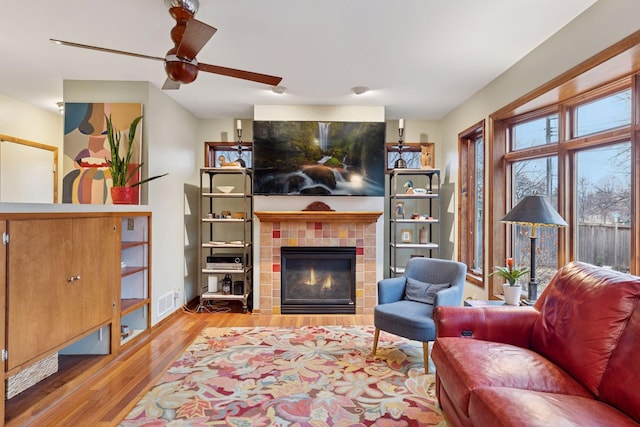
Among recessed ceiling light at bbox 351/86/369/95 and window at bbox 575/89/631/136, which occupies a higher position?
recessed ceiling light at bbox 351/86/369/95

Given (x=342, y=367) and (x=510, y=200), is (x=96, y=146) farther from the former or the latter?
(x=510, y=200)

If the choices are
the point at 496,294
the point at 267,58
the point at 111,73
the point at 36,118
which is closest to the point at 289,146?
the point at 267,58

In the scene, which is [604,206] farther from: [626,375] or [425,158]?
[425,158]

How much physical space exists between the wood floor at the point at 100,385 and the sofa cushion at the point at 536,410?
2050mm

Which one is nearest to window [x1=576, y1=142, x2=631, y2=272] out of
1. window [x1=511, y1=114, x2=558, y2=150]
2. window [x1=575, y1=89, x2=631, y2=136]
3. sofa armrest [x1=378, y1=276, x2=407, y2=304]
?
window [x1=575, y1=89, x2=631, y2=136]

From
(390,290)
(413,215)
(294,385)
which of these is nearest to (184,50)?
(294,385)

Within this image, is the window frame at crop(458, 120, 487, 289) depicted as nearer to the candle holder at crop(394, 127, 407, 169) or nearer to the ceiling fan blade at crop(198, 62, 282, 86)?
the candle holder at crop(394, 127, 407, 169)

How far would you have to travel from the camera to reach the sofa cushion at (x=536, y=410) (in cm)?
128

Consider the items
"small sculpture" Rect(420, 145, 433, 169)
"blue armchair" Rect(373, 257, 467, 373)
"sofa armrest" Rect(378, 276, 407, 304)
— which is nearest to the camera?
"blue armchair" Rect(373, 257, 467, 373)

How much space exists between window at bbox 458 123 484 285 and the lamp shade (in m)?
1.39

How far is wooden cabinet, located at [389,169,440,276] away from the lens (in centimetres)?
441

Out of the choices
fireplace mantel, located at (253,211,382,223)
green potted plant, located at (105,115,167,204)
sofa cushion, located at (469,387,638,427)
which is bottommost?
sofa cushion, located at (469,387,638,427)

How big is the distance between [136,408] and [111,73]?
2.97m

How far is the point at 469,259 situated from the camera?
4207mm
